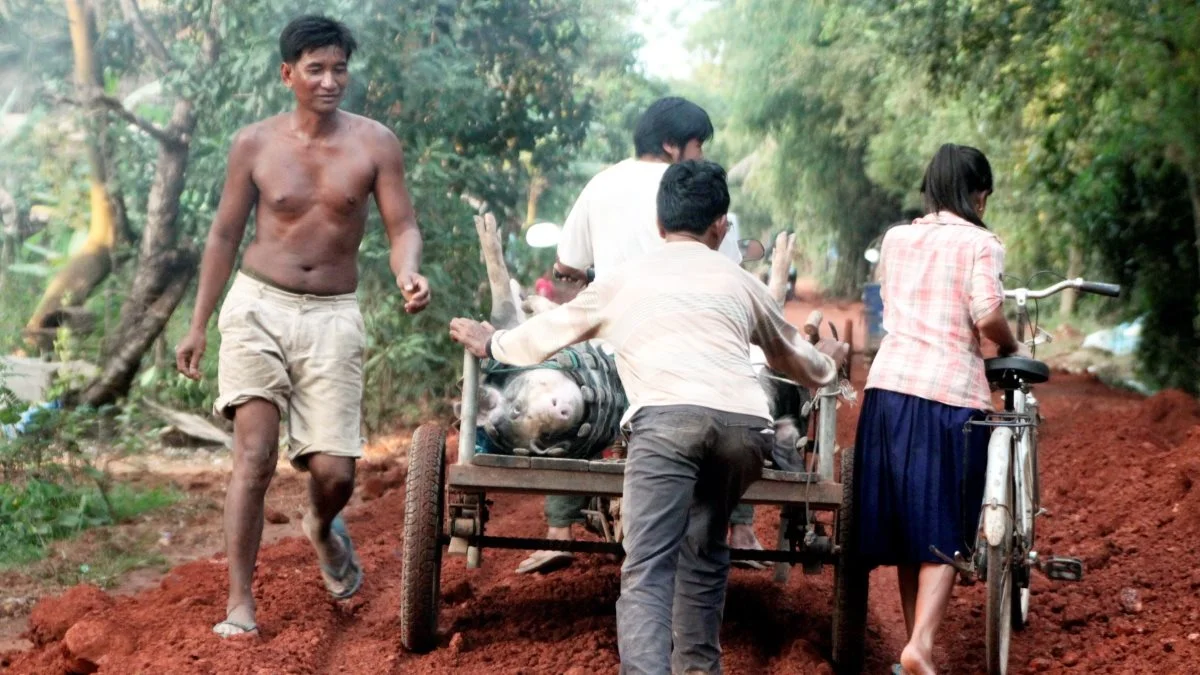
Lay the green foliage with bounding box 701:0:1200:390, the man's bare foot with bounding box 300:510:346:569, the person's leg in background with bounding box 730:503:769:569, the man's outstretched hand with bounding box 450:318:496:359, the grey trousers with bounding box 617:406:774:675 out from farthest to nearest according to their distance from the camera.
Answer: the green foliage with bounding box 701:0:1200:390 < the person's leg in background with bounding box 730:503:769:569 < the man's bare foot with bounding box 300:510:346:569 < the man's outstretched hand with bounding box 450:318:496:359 < the grey trousers with bounding box 617:406:774:675

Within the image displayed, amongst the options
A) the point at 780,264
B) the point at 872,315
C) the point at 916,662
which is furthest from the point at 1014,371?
the point at 872,315

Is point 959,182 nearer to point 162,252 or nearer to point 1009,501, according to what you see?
point 1009,501

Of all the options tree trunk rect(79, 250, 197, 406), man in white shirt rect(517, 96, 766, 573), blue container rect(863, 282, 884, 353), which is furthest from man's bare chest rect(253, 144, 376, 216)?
blue container rect(863, 282, 884, 353)

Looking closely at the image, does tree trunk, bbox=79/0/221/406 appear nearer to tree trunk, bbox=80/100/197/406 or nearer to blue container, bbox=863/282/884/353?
tree trunk, bbox=80/100/197/406

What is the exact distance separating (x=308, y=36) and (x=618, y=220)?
4.33 feet

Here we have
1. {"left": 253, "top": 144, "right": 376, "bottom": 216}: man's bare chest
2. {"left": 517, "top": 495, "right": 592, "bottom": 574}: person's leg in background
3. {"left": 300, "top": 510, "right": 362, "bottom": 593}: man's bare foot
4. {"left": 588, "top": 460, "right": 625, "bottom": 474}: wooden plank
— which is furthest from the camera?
{"left": 517, "top": 495, "right": 592, "bottom": 574}: person's leg in background

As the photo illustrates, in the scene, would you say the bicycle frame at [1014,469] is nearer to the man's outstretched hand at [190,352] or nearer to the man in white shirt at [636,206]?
the man in white shirt at [636,206]

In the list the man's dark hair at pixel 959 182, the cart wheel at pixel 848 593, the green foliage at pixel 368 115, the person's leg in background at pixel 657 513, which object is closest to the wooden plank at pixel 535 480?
the person's leg in background at pixel 657 513

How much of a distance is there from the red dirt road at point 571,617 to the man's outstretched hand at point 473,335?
1118 mm

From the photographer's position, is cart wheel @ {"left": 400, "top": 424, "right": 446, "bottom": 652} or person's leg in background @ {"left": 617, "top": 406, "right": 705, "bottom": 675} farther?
cart wheel @ {"left": 400, "top": 424, "right": 446, "bottom": 652}

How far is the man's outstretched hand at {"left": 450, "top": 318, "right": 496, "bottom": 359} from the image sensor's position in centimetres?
491

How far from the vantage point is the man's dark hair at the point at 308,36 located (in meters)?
5.60

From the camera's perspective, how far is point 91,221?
1173cm

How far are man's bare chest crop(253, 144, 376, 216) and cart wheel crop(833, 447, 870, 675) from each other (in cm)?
210
